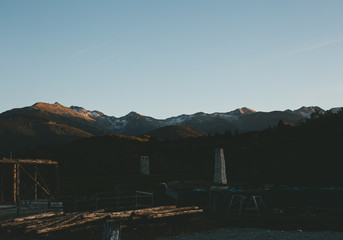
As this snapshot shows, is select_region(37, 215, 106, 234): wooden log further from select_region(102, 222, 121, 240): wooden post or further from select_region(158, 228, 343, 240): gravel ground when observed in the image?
select_region(102, 222, 121, 240): wooden post

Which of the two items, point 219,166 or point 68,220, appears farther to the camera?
point 219,166

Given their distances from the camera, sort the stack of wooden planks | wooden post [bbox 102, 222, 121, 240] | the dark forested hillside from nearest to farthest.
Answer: wooden post [bbox 102, 222, 121, 240], the stack of wooden planks, the dark forested hillside

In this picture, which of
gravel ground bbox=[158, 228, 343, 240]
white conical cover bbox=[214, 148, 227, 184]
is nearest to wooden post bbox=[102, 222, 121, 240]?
gravel ground bbox=[158, 228, 343, 240]

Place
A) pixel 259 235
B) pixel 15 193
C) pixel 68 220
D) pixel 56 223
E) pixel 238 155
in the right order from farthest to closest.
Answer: pixel 238 155, pixel 15 193, pixel 259 235, pixel 68 220, pixel 56 223

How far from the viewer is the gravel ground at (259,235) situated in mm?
17809

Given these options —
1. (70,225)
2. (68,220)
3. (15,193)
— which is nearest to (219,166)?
(15,193)

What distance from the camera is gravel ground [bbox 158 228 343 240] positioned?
1781 centimetres

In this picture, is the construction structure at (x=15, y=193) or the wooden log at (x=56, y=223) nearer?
the wooden log at (x=56, y=223)

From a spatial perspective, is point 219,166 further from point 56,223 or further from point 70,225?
point 56,223

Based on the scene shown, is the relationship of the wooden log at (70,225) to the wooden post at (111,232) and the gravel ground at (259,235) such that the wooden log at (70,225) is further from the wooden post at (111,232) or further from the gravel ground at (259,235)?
the wooden post at (111,232)

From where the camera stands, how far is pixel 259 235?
61.3 ft

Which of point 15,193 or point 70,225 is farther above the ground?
point 15,193

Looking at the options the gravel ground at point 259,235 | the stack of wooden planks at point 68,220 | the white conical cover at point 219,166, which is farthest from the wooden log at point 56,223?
the white conical cover at point 219,166

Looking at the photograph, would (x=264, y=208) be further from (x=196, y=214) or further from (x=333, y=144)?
(x=333, y=144)
